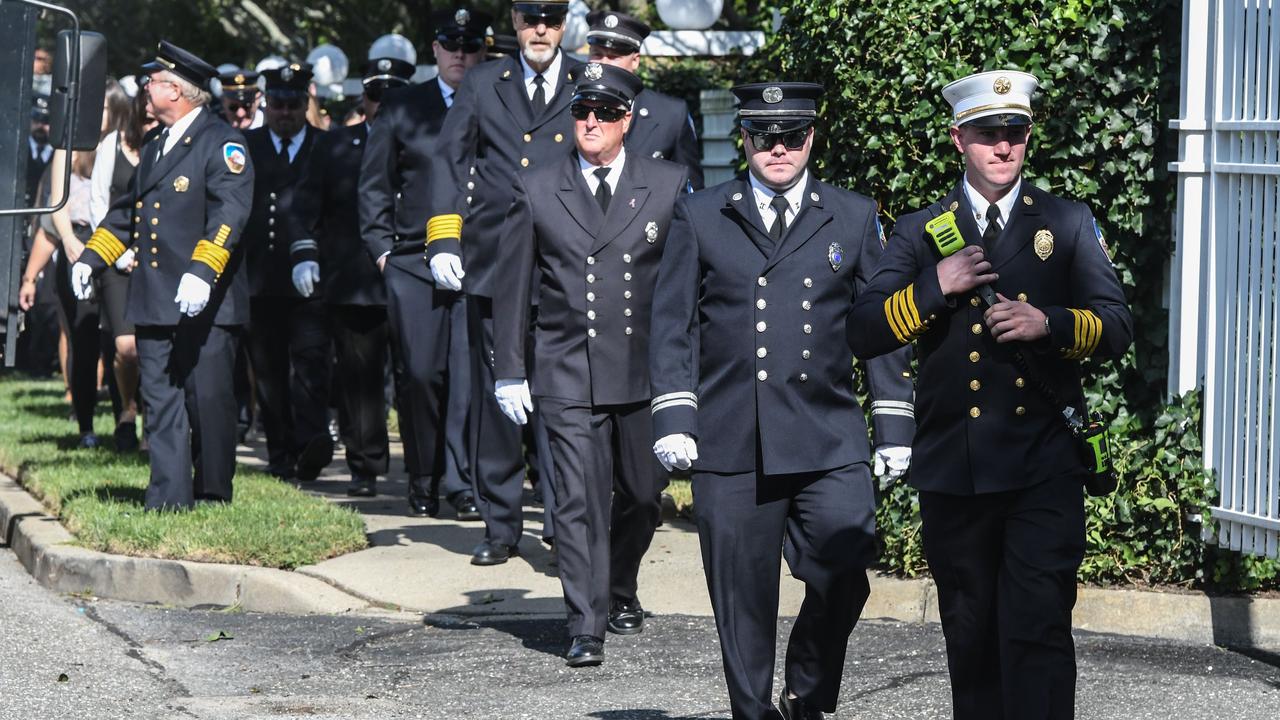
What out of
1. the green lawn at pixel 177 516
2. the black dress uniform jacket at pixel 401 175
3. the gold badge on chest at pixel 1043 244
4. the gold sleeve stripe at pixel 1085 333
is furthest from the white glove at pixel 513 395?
the black dress uniform jacket at pixel 401 175

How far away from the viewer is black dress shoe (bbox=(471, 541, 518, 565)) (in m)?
8.53

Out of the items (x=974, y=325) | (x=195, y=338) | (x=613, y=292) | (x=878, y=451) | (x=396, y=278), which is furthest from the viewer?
(x=396, y=278)

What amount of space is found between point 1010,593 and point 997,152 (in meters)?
1.12

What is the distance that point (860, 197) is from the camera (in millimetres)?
5898

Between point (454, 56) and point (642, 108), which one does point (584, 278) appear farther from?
point (454, 56)

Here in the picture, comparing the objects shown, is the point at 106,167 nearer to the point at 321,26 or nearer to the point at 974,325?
the point at 974,325

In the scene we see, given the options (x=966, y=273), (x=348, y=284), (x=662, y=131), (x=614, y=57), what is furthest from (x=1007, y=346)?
(x=348, y=284)

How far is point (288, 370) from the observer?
1195 cm

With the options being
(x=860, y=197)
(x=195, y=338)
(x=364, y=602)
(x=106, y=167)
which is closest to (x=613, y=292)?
(x=860, y=197)

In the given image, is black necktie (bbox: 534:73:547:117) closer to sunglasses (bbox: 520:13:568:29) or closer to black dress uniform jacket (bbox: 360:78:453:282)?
sunglasses (bbox: 520:13:568:29)

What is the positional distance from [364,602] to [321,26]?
2138 centimetres

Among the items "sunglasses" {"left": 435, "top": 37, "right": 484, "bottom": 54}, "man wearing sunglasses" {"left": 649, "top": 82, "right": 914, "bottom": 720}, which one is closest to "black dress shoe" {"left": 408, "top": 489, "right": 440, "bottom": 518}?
"sunglasses" {"left": 435, "top": 37, "right": 484, "bottom": 54}

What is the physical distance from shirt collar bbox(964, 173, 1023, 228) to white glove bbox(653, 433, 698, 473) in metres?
1.06

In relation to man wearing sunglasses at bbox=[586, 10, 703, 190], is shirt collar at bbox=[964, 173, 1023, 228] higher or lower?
lower
